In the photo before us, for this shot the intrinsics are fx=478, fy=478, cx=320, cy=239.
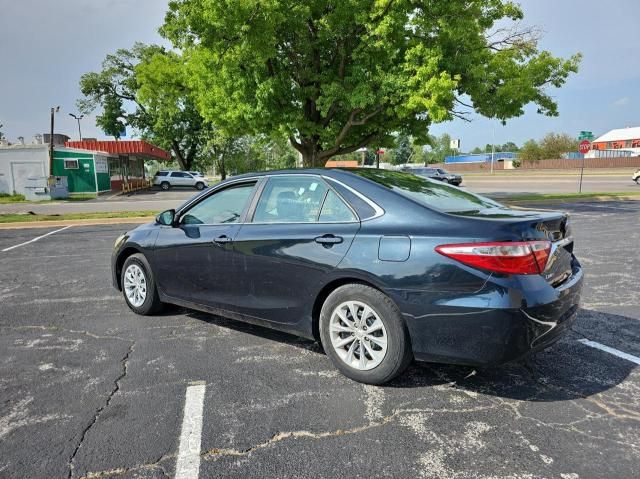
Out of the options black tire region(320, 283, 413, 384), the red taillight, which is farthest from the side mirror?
the red taillight

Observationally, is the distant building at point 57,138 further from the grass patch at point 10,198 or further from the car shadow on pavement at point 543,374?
the car shadow on pavement at point 543,374

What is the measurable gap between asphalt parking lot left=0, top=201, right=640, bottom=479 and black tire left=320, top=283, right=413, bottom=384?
0.39ft

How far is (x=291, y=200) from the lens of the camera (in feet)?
12.9

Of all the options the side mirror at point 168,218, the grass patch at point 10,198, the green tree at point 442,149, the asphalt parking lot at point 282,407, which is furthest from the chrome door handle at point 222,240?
the green tree at point 442,149

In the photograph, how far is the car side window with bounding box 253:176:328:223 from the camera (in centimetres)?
378

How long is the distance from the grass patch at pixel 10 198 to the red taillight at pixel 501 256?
30.9m

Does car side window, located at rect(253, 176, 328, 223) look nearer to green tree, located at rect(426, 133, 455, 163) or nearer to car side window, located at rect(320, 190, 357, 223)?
Result: car side window, located at rect(320, 190, 357, 223)

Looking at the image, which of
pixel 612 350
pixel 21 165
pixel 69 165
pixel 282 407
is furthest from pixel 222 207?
pixel 21 165

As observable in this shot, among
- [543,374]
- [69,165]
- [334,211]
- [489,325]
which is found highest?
[69,165]

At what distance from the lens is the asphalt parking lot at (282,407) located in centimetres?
252

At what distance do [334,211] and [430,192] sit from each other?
31.5 inches

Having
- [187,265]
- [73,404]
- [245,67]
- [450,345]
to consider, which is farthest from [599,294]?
[245,67]

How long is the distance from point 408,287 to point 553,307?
3.03 feet

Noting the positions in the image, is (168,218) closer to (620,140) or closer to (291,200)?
(291,200)
